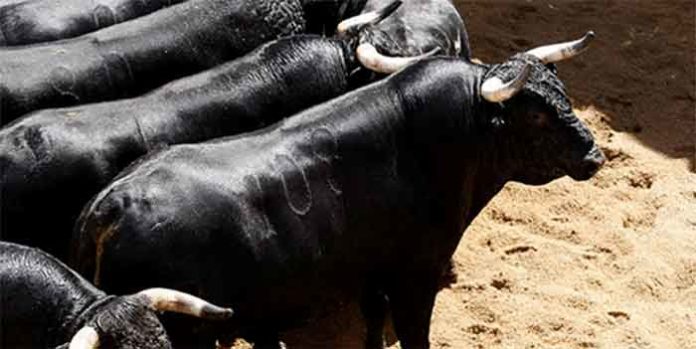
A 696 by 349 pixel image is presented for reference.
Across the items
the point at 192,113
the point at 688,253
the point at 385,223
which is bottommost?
the point at 688,253

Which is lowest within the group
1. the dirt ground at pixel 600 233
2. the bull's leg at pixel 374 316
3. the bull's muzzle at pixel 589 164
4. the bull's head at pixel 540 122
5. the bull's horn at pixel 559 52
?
the dirt ground at pixel 600 233

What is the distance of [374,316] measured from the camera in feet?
24.1

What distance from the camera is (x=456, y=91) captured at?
22.8 ft

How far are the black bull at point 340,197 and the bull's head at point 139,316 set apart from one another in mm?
449

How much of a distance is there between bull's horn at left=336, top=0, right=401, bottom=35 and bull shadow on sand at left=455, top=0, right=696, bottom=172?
2236 mm

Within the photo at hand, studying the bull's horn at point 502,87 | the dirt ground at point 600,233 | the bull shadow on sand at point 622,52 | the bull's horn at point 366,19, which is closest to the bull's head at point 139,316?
the bull's horn at point 502,87

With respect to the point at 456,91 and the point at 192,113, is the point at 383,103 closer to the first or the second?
the point at 456,91

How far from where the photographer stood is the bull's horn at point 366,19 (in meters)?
8.14

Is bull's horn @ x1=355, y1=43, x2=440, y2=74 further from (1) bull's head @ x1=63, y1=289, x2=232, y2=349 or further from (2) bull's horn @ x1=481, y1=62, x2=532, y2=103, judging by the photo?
(1) bull's head @ x1=63, y1=289, x2=232, y2=349

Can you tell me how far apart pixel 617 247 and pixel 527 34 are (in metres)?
2.95

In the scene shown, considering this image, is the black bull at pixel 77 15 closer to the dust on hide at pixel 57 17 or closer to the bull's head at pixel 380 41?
the dust on hide at pixel 57 17

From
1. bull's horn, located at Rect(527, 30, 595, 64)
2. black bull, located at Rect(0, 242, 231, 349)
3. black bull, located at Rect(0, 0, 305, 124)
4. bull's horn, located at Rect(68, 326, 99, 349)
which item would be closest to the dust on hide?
black bull, located at Rect(0, 0, 305, 124)

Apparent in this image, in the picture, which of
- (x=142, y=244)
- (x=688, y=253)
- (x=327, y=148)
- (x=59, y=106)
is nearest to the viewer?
(x=142, y=244)

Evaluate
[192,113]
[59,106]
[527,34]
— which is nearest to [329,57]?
[192,113]
